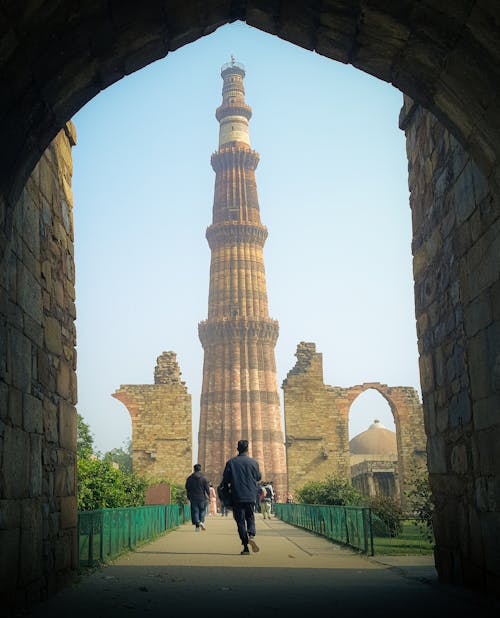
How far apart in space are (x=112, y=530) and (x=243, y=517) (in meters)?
1.45

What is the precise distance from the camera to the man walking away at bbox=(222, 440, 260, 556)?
27.2 feet

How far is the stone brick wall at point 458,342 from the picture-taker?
15.0 feet

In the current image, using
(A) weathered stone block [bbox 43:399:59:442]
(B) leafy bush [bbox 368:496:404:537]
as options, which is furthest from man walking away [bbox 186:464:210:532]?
(A) weathered stone block [bbox 43:399:59:442]

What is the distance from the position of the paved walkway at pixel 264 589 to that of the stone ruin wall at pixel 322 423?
2397 cm

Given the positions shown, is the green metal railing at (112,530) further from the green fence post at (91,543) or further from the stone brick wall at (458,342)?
Result: the stone brick wall at (458,342)

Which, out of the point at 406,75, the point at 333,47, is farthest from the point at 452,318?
the point at 333,47

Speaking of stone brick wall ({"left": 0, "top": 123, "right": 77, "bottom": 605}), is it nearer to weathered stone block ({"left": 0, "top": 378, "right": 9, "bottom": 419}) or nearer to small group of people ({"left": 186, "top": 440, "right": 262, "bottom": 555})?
weathered stone block ({"left": 0, "top": 378, "right": 9, "bottom": 419})

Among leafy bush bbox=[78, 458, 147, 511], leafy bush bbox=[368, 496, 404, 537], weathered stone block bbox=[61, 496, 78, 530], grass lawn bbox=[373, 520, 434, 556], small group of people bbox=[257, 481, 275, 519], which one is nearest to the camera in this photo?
weathered stone block bbox=[61, 496, 78, 530]

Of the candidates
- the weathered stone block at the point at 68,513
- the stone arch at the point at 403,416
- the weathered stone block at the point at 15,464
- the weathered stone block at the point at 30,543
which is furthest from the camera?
the stone arch at the point at 403,416

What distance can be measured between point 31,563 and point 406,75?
3916mm

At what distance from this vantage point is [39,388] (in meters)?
5.01

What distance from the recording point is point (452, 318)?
17.7 ft

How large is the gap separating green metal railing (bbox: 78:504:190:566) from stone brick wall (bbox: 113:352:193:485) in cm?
1904

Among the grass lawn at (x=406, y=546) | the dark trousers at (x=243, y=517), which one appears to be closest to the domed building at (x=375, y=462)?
the grass lawn at (x=406, y=546)
